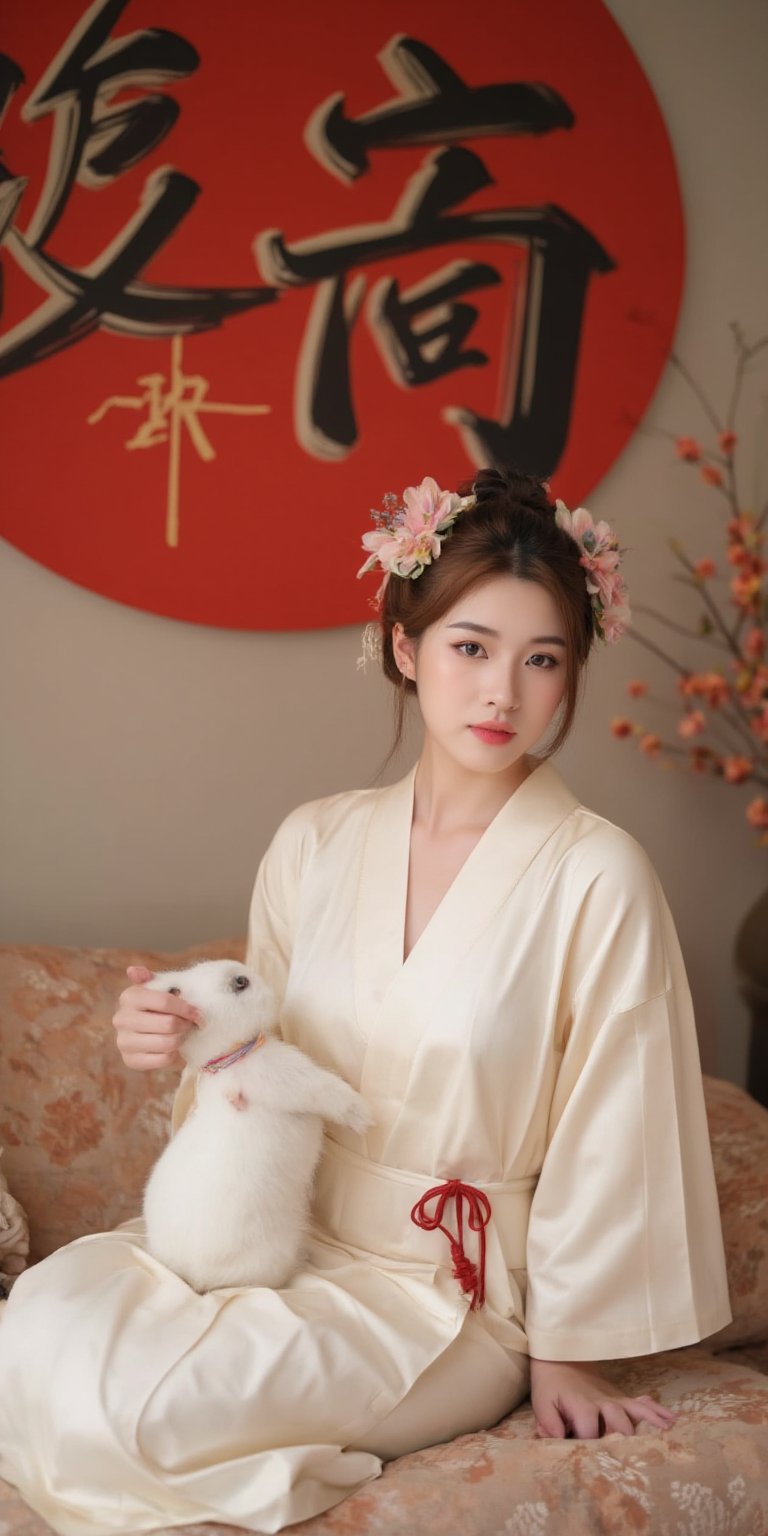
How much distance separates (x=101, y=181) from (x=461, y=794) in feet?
4.02

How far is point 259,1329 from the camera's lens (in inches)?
54.5

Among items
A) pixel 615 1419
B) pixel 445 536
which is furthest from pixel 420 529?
pixel 615 1419

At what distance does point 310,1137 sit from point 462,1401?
0.32 meters

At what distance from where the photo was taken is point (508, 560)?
1.62m

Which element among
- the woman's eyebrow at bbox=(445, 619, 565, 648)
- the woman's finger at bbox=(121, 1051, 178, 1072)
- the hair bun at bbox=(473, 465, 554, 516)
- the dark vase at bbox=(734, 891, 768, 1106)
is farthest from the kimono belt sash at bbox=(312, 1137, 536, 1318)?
the dark vase at bbox=(734, 891, 768, 1106)

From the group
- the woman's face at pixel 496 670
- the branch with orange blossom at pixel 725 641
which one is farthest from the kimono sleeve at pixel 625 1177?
the branch with orange blossom at pixel 725 641

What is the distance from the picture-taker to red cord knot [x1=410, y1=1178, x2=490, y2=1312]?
1.54 metres

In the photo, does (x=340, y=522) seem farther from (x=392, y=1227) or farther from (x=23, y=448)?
(x=392, y=1227)

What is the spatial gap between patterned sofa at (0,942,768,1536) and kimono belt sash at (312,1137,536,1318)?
0.17 metres

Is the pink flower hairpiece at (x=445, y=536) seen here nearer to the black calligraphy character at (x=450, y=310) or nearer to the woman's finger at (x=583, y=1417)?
the black calligraphy character at (x=450, y=310)

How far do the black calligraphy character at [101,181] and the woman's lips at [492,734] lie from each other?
108 cm

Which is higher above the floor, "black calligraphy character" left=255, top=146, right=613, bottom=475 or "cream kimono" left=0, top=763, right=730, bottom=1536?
"black calligraphy character" left=255, top=146, right=613, bottom=475

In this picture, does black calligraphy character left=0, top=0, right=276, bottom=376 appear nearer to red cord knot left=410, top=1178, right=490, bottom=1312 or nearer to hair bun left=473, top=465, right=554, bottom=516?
hair bun left=473, top=465, right=554, bottom=516

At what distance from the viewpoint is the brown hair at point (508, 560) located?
162 centimetres
